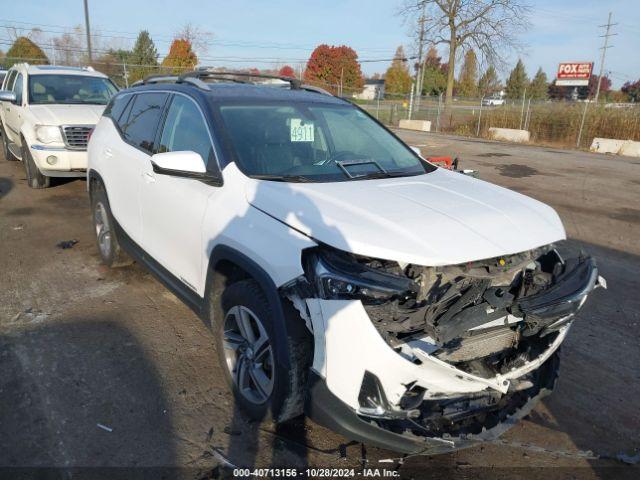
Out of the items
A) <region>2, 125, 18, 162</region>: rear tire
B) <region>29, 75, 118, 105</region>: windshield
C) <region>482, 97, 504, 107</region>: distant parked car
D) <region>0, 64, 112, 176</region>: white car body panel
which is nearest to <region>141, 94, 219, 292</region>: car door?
<region>0, 64, 112, 176</region>: white car body panel

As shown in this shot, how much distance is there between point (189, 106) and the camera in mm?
3643

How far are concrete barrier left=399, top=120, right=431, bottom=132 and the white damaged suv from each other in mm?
28297

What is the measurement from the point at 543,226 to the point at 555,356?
782 mm

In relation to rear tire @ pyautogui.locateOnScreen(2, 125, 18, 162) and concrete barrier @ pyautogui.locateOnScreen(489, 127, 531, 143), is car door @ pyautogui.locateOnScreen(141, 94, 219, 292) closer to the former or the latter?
rear tire @ pyautogui.locateOnScreen(2, 125, 18, 162)

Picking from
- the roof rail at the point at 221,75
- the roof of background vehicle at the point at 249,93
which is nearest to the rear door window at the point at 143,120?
the roof of background vehicle at the point at 249,93

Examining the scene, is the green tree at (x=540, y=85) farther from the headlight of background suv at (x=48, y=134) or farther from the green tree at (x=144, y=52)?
the headlight of background suv at (x=48, y=134)

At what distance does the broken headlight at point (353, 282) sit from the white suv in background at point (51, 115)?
22.2 feet

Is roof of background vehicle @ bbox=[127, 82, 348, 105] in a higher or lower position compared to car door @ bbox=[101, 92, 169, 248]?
higher

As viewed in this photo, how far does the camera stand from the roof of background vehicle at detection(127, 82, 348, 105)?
3.61 metres

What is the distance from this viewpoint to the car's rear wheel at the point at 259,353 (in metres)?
2.54

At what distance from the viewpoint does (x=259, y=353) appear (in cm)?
284

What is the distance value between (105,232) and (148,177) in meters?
1.63

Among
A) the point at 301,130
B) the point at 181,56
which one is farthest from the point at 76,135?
the point at 181,56

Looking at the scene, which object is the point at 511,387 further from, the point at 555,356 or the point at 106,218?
the point at 106,218
